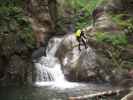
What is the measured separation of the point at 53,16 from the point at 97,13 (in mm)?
4343

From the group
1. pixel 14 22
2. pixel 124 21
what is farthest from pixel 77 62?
pixel 124 21

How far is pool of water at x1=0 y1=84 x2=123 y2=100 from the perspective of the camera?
1678 centimetres

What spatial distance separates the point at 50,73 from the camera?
2209cm

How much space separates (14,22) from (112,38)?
6859mm

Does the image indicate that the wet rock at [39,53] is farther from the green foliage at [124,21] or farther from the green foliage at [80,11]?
the green foliage at [80,11]

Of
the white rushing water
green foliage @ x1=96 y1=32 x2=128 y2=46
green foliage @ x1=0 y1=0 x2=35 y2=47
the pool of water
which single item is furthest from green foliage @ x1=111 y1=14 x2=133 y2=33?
green foliage @ x1=0 y1=0 x2=35 y2=47

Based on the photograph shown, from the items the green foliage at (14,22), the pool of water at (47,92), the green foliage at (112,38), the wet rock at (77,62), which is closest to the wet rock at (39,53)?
the wet rock at (77,62)

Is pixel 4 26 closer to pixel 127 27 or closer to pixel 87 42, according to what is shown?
pixel 87 42

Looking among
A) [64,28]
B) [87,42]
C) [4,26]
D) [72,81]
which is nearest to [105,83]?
[72,81]

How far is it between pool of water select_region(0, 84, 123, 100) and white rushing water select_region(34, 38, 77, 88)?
46.0 inches

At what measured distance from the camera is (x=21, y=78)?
20.6 metres

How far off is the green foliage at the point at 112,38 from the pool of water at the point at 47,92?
3807 millimetres

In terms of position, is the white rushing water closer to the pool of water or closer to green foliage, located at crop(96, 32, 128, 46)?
the pool of water

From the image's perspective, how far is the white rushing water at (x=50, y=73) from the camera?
20.7 meters
